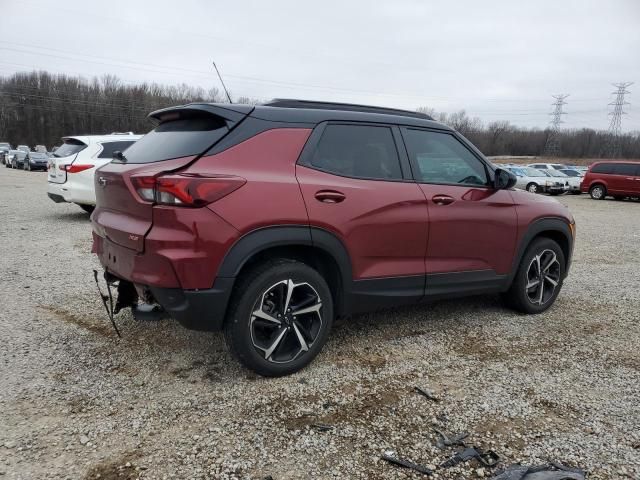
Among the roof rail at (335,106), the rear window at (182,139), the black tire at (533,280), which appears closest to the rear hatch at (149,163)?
the rear window at (182,139)

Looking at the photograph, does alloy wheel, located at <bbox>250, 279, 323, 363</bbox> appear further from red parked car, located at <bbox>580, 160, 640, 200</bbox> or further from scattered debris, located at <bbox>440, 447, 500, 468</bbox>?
red parked car, located at <bbox>580, 160, 640, 200</bbox>

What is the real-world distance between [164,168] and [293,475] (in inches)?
73.5

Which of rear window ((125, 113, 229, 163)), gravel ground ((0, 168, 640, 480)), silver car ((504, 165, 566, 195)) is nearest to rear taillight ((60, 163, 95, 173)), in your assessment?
gravel ground ((0, 168, 640, 480))

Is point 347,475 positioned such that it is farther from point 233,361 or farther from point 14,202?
point 14,202

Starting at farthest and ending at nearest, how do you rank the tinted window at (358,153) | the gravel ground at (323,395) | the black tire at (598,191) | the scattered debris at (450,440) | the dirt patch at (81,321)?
the black tire at (598,191) → the dirt patch at (81,321) → the tinted window at (358,153) → the scattered debris at (450,440) → the gravel ground at (323,395)

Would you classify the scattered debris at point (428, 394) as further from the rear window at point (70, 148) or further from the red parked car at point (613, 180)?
the red parked car at point (613, 180)

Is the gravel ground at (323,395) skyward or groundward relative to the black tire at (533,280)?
groundward

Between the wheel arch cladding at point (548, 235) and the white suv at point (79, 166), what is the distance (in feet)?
23.8

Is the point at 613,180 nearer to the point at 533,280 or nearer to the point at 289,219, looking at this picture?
the point at 533,280

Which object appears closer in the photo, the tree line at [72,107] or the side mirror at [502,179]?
the side mirror at [502,179]

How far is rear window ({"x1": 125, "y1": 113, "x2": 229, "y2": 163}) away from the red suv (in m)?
0.01

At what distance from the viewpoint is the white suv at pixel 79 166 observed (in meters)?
8.77

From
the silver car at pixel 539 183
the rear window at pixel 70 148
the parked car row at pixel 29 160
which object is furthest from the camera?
the parked car row at pixel 29 160

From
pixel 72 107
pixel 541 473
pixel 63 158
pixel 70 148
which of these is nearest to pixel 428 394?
pixel 541 473
